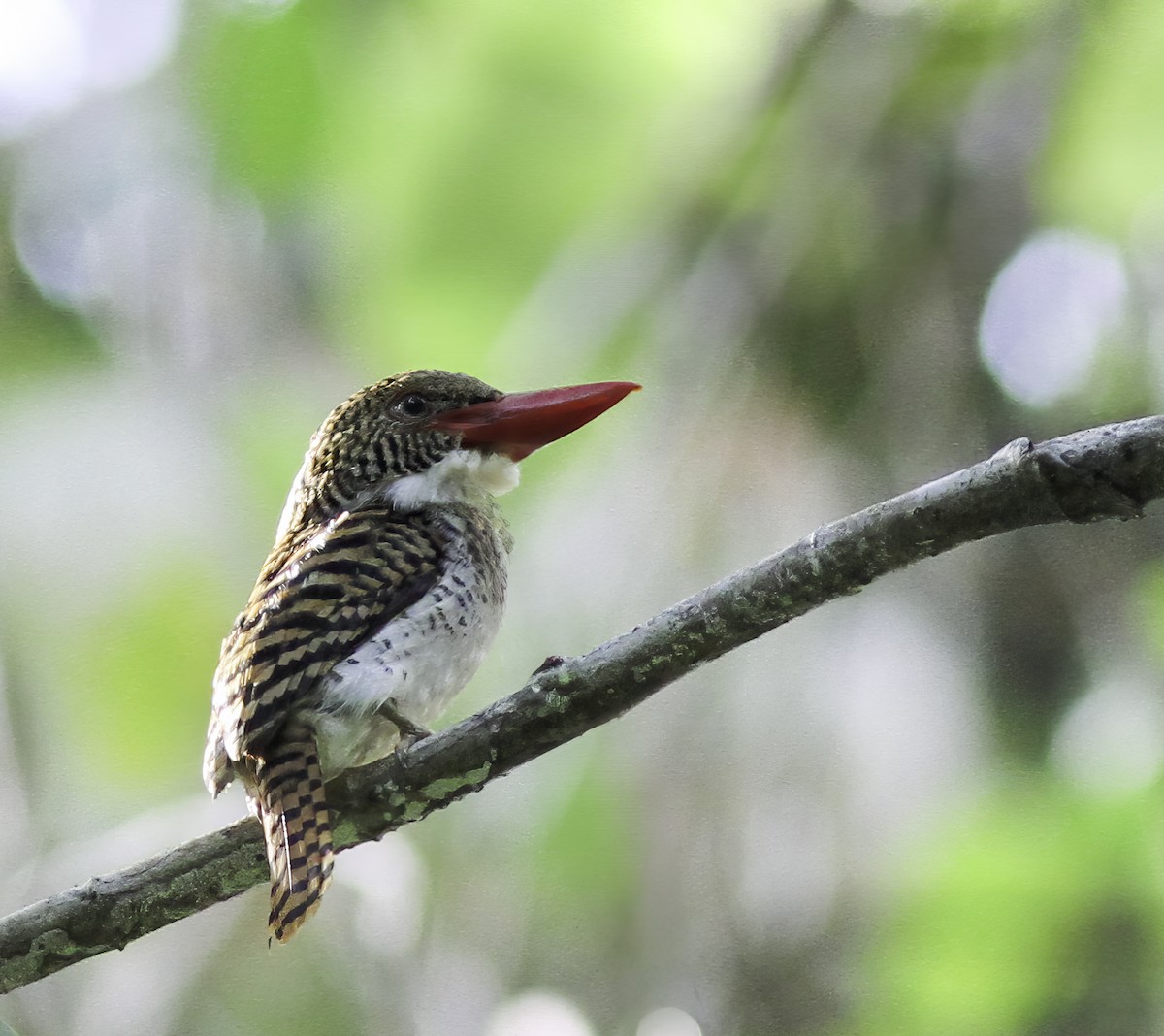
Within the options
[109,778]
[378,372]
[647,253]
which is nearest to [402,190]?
[378,372]

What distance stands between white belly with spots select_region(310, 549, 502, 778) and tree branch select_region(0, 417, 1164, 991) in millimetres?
143

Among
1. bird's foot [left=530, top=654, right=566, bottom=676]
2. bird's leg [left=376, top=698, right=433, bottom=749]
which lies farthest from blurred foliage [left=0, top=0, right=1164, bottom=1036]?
bird's foot [left=530, top=654, right=566, bottom=676]

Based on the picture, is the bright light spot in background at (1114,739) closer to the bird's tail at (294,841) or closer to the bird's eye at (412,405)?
the bird's eye at (412,405)

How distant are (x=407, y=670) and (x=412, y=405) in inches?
27.8

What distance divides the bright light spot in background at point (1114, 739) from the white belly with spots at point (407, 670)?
3.88 ft

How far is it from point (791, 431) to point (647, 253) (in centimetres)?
52

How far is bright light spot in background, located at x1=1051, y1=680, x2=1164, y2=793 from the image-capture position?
97.4 inches

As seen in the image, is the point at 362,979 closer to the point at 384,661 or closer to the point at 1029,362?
the point at 384,661

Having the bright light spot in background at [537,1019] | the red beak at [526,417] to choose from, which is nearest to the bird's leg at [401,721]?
the red beak at [526,417]

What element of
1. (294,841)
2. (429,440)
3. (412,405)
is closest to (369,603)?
(294,841)

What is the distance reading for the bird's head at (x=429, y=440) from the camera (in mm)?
2328

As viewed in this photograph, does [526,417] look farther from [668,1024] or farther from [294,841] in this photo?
[668,1024]

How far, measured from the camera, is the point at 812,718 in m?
2.75

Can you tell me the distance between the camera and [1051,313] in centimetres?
265
